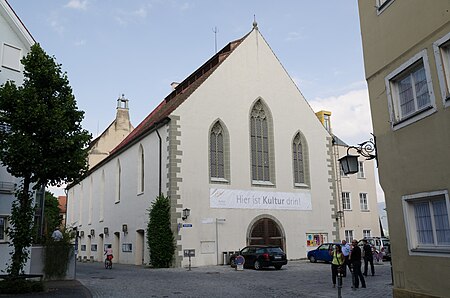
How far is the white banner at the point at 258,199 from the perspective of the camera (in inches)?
1061

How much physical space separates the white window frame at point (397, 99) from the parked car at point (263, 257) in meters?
14.1

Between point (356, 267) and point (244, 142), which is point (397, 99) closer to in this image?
point (356, 267)

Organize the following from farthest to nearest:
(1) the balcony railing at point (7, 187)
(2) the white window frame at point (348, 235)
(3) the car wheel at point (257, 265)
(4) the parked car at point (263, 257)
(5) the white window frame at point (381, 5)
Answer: (2) the white window frame at point (348, 235)
(3) the car wheel at point (257, 265)
(4) the parked car at point (263, 257)
(1) the balcony railing at point (7, 187)
(5) the white window frame at point (381, 5)

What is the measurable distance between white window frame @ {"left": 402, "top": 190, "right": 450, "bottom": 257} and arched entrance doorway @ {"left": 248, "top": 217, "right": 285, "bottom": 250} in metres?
18.4

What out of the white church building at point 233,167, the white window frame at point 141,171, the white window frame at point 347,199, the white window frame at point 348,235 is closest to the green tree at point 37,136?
the white church building at point 233,167

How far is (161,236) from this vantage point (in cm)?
2508

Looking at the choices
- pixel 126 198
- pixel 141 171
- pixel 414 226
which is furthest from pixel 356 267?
pixel 126 198

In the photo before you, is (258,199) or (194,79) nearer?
(258,199)

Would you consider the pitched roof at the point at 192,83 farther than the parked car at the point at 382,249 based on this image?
Yes

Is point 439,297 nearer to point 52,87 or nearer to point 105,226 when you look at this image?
point 52,87

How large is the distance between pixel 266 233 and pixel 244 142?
5878 millimetres

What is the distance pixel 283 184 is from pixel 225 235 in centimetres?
559

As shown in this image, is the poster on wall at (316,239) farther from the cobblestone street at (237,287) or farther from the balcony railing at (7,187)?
the balcony railing at (7,187)

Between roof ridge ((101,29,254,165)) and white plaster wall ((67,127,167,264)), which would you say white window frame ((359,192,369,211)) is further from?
white plaster wall ((67,127,167,264))
